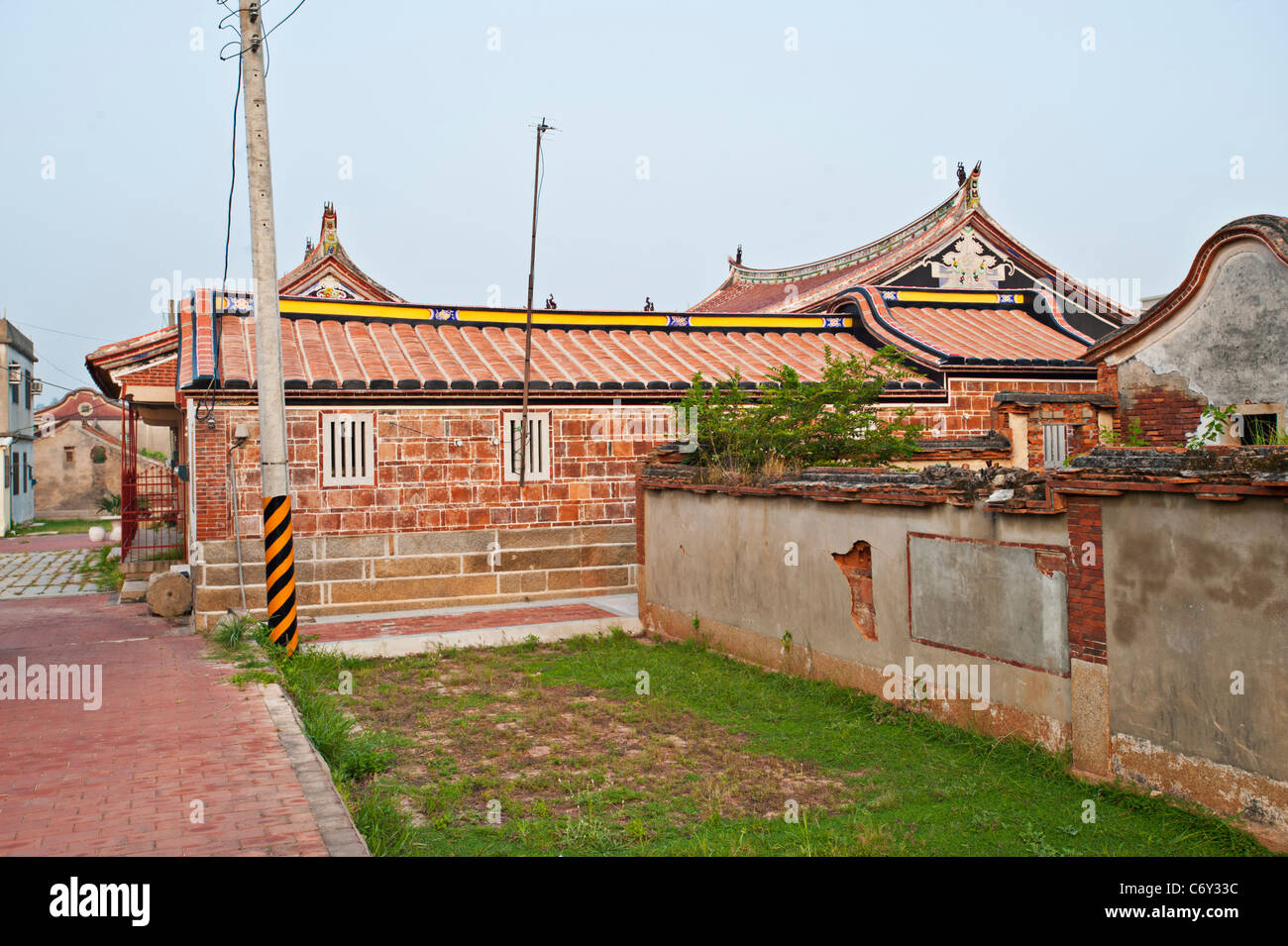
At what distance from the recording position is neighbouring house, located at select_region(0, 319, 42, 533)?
33375 millimetres

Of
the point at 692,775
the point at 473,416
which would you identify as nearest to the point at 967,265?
the point at 473,416

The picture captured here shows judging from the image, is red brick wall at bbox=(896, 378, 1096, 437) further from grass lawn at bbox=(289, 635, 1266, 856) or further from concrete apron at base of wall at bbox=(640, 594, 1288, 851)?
concrete apron at base of wall at bbox=(640, 594, 1288, 851)

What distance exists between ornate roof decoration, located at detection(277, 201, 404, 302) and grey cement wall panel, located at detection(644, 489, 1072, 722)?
12.6 m

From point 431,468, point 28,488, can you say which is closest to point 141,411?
point 431,468

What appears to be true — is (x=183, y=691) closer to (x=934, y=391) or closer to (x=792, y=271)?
(x=934, y=391)

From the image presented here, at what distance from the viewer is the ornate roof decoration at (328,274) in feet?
72.7

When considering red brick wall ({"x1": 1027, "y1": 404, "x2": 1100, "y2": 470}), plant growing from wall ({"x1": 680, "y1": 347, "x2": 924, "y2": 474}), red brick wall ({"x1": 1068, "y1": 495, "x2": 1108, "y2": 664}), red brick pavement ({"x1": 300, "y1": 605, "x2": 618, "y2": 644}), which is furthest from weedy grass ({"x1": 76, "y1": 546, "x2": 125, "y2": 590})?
red brick wall ({"x1": 1068, "y1": 495, "x2": 1108, "y2": 664})

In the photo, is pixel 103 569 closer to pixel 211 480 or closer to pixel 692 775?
pixel 211 480

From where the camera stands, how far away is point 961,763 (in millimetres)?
6867

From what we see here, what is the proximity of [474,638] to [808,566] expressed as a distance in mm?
4549

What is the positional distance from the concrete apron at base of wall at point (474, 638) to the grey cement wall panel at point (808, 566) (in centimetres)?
77

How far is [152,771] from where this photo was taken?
21.7ft

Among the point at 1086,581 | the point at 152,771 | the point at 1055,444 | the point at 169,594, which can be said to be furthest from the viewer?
the point at 1055,444

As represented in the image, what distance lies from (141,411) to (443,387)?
7.97m
